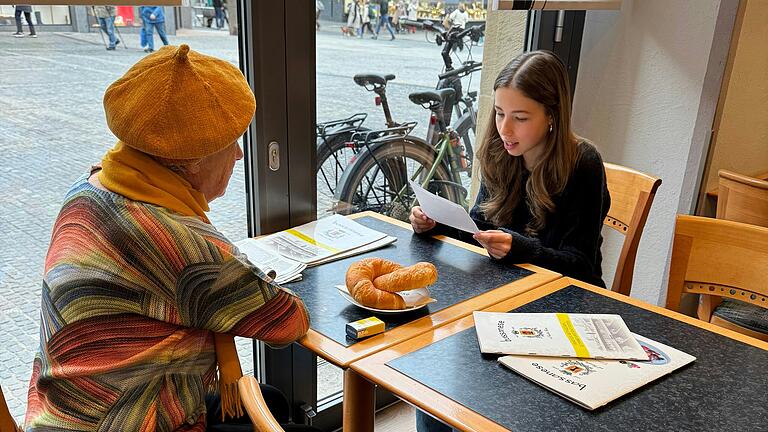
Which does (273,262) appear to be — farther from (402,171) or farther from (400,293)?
(402,171)

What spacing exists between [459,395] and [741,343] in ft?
2.06

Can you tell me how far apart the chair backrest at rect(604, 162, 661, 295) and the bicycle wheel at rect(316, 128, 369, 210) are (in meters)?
0.82

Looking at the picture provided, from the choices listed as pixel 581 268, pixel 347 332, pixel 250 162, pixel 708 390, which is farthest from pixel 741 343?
pixel 250 162

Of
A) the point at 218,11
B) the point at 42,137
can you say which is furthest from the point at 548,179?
the point at 42,137

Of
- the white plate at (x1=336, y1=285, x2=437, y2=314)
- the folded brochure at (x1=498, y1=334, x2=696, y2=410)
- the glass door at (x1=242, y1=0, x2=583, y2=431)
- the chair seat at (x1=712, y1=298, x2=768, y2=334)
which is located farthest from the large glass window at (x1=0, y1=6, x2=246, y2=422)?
the chair seat at (x1=712, y1=298, x2=768, y2=334)

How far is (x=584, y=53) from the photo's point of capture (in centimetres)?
261

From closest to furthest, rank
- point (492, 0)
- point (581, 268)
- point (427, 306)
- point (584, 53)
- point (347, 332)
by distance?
point (347, 332) < point (427, 306) < point (581, 268) < point (492, 0) < point (584, 53)

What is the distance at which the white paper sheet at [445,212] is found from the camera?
1655mm

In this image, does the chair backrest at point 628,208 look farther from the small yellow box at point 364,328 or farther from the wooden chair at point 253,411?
the wooden chair at point 253,411

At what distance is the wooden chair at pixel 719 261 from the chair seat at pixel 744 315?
45 cm

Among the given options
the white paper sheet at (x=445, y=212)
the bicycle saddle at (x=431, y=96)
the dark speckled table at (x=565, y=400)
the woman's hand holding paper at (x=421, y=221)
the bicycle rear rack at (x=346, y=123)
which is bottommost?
the dark speckled table at (x=565, y=400)

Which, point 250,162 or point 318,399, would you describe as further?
point 318,399

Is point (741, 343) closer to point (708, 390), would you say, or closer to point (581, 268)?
point (708, 390)

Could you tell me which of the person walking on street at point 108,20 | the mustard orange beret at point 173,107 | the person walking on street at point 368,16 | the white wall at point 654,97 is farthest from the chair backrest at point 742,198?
the person walking on street at point 108,20
